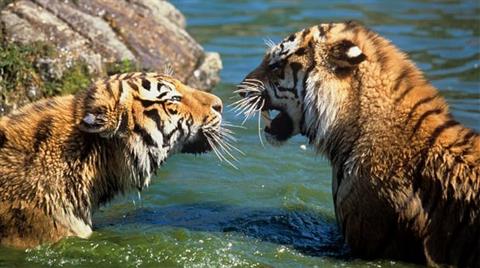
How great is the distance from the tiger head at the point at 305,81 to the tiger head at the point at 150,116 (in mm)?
380

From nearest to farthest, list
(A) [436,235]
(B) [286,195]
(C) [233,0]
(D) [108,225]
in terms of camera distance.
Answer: (A) [436,235], (D) [108,225], (B) [286,195], (C) [233,0]

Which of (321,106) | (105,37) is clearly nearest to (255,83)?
(321,106)

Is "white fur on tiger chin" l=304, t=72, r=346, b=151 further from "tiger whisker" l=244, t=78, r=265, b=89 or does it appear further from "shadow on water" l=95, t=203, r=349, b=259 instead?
"shadow on water" l=95, t=203, r=349, b=259

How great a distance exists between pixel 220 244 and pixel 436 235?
1.29 meters

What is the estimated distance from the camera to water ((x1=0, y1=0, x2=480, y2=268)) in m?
6.05

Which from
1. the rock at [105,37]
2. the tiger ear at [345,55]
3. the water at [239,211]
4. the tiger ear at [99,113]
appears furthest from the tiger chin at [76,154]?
the rock at [105,37]

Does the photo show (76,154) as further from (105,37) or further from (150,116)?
(105,37)

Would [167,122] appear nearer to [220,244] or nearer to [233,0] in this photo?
[220,244]

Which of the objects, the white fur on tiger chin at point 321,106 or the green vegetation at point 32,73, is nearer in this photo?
the white fur on tiger chin at point 321,106

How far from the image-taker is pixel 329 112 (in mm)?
6086

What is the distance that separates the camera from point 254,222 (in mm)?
6891

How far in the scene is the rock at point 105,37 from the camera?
28.6 ft

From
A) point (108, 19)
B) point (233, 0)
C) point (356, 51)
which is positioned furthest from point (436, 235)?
point (233, 0)

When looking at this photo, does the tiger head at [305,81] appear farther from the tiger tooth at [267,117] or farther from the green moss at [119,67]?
the green moss at [119,67]
